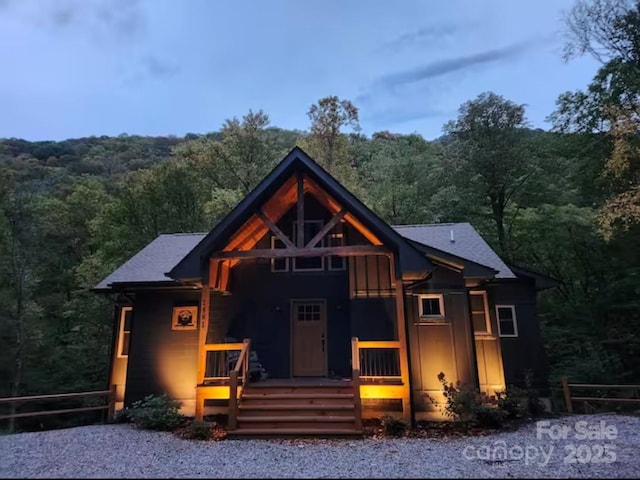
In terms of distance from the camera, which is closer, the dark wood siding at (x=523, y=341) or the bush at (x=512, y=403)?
the bush at (x=512, y=403)

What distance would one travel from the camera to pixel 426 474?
447cm

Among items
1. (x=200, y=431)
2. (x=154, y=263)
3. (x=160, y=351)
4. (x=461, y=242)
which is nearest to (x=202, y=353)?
(x=200, y=431)

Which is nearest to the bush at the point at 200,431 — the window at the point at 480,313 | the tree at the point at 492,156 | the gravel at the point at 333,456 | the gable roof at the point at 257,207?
the gravel at the point at 333,456

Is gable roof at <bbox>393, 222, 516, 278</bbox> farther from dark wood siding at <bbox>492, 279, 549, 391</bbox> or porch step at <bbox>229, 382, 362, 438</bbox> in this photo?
porch step at <bbox>229, 382, 362, 438</bbox>

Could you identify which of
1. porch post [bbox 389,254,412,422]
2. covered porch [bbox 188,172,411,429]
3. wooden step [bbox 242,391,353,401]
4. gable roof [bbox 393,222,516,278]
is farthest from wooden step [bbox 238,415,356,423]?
gable roof [bbox 393,222,516,278]

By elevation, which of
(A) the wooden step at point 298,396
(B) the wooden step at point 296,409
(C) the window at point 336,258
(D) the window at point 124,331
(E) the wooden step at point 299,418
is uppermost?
(C) the window at point 336,258

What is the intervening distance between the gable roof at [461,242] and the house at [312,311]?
0.25ft

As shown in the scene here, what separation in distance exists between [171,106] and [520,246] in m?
146

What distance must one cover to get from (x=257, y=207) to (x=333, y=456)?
5093 millimetres

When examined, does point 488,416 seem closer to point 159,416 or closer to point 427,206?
point 159,416

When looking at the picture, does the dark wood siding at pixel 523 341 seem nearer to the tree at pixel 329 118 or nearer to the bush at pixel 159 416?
the bush at pixel 159 416

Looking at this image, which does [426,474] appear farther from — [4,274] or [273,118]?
[273,118]

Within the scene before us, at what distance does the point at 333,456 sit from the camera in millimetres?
5418

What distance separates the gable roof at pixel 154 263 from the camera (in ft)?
32.1
